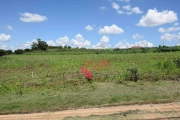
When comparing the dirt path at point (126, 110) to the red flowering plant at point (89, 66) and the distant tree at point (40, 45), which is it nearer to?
the red flowering plant at point (89, 66)

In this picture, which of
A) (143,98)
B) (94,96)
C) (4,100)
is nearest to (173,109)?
(143,98)

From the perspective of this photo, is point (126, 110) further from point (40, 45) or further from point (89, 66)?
point (40, 45)

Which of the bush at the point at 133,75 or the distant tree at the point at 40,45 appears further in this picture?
the distant tree at the point at 40,45

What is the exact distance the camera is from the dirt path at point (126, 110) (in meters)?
4.57

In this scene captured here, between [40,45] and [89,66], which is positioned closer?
[89,66]

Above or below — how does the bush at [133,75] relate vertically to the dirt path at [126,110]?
above

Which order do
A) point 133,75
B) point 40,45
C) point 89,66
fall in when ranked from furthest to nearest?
point 40,45, point 89,66, point 133,75

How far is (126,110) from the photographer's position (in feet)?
16.3

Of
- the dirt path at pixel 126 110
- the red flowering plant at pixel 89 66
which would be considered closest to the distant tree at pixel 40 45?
the red flowering plant at pixel 89 66

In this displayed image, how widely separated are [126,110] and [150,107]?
2.29 feet

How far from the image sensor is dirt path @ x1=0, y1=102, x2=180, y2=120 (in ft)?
15.0

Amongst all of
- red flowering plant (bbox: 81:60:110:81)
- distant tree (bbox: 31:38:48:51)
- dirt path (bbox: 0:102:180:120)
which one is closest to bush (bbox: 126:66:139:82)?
red flowering plant (bbox: 81:60:110:81)

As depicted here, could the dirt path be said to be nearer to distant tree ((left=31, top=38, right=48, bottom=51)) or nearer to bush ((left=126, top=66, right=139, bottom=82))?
bush ((left=126, top=66, right=139, bottom=82))

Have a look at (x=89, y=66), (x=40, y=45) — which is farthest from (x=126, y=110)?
(x=40, y=45)
